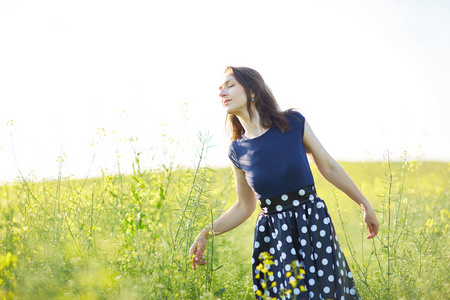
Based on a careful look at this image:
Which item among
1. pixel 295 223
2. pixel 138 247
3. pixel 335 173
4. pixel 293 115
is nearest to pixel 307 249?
pixel 295 223

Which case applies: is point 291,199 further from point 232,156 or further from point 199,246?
point 199,246

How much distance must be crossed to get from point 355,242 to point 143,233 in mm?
4886

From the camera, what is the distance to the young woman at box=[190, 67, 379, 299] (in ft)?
7.76

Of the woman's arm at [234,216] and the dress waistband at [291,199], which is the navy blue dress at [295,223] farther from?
the woman's arm at [234,216]

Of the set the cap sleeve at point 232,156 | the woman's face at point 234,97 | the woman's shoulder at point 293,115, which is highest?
the woman's face at point 234,97

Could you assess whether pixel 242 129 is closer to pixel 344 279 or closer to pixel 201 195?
pixel 201 195

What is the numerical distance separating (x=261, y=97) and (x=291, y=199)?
26.4 inches

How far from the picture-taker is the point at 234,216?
2725 millimetres

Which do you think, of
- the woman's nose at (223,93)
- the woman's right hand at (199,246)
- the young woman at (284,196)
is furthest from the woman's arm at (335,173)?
the woman's right hand at (199,246)

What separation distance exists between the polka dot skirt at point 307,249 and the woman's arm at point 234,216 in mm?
292

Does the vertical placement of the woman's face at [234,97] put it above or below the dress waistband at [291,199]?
above

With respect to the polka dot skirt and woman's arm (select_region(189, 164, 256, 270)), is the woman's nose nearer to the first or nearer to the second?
woman's arm (select_region(189, 164, 256, 270))

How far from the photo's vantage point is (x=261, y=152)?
8.08ft

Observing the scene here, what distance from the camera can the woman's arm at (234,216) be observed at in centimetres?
263
